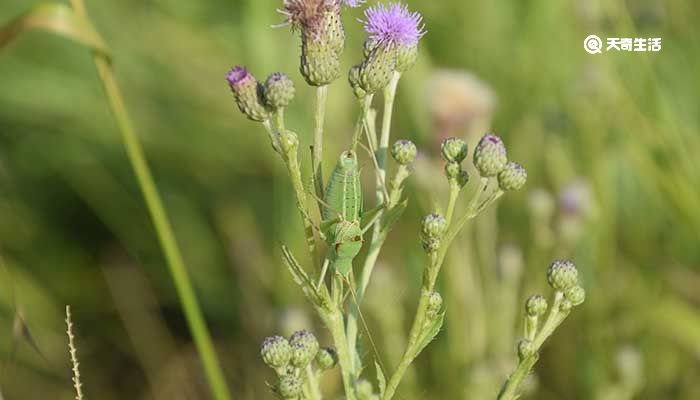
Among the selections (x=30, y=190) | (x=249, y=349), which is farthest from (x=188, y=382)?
(x=30, y=190)

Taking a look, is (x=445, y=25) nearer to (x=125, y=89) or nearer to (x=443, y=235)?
(x=125, y=89)

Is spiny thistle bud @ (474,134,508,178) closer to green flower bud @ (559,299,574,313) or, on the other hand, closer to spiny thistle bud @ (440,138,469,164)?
spiny thistle bud @ (440,138,469,164)

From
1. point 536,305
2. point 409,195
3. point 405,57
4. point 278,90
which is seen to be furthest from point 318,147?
point 409,195

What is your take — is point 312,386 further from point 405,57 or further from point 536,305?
point 405,57

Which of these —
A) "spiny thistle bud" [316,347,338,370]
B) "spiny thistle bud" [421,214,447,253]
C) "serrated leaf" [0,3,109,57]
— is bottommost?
"spiny thistle bud" [316,347,338,370]

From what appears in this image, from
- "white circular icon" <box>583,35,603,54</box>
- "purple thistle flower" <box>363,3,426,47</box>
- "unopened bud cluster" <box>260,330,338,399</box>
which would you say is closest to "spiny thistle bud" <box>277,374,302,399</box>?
"unopened bud cluster" <box>260,330,338,399</box>

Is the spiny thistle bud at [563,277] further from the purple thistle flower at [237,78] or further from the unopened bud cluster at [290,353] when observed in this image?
the purple thistle flower at [237,78]
